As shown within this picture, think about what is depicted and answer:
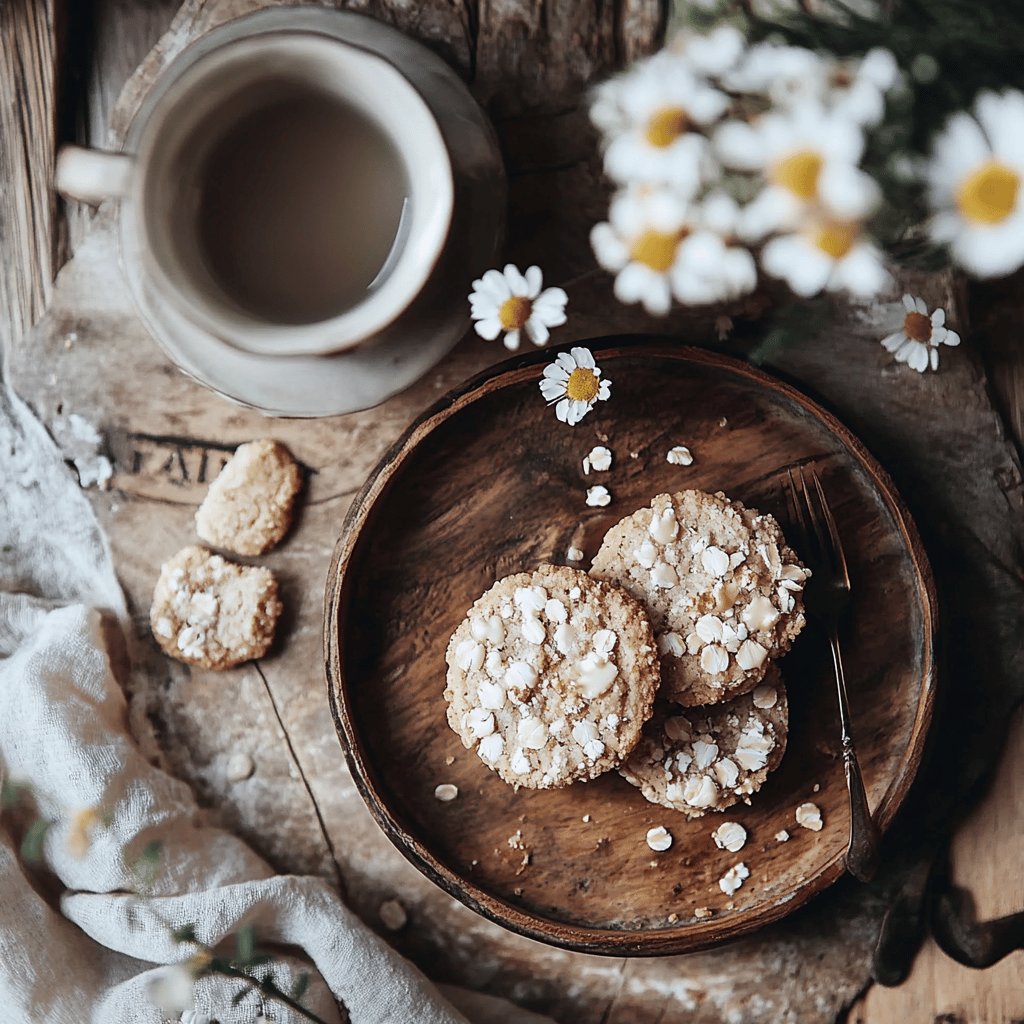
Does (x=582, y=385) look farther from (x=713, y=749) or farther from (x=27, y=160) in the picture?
(x=27, y=160)

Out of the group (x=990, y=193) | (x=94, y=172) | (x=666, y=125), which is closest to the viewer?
(x=990, y=193)

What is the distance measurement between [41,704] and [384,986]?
1.43 ft

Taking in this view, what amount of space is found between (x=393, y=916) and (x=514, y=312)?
2.06ft

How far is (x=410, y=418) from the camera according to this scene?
1.04 metres

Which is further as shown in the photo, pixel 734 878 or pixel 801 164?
pixel 734 878

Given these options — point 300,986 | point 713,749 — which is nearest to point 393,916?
point 300,986

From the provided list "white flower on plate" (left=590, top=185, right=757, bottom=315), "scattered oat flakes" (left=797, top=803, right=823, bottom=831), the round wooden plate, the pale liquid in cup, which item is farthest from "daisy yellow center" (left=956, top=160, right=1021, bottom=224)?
"scattered oat flakes" (left=797, top=803, right=823, bottom=831)

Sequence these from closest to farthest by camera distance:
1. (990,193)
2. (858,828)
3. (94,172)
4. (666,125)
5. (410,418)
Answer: (990,193) → (666,125) → (94,172) → (858,828) → (410,418)

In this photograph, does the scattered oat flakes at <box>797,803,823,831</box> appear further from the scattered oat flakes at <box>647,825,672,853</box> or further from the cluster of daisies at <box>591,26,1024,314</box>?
the cluster of daisies at <box>591,26,1024,314</box>

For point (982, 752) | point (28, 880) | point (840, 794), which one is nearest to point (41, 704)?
point (28, 880)

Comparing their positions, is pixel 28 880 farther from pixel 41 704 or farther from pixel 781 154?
pixel 781 154

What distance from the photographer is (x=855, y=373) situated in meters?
1.03

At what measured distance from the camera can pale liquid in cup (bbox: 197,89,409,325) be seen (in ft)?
3.06

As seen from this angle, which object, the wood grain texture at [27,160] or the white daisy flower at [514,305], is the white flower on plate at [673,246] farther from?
the wood grain texture at [27,160]
